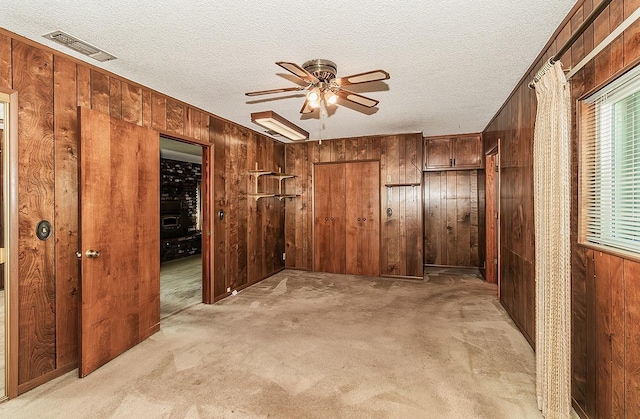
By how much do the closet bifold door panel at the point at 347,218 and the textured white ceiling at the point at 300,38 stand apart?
7.37ft

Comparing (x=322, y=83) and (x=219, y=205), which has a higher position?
(x=322, y=83)

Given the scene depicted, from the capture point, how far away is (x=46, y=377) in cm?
221

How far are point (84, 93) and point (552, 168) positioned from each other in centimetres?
346

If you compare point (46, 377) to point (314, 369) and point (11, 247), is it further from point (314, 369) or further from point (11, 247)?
point (314, 369)

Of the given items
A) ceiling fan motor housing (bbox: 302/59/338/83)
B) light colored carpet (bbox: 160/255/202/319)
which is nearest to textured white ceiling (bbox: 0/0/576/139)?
ceiling fan motor housing (bbox: 302/59/338/83)

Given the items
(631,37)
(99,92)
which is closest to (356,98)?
(631,37)

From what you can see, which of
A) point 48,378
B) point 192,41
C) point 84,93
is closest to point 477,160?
point 192,41

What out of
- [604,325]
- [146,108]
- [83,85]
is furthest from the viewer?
[146,108]

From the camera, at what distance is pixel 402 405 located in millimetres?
1932

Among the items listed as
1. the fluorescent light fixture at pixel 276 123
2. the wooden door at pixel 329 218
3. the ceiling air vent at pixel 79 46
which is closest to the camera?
the ceiling air vent at pixel 79 46

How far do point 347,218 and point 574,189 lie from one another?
3.74 metres

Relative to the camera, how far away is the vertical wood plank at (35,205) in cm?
210

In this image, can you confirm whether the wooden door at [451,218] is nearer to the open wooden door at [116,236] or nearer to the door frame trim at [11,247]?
the open wooden door at [116,236]

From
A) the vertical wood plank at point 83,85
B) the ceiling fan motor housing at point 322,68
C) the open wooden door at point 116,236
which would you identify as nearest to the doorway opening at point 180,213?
the open wooden door at point 116,236
